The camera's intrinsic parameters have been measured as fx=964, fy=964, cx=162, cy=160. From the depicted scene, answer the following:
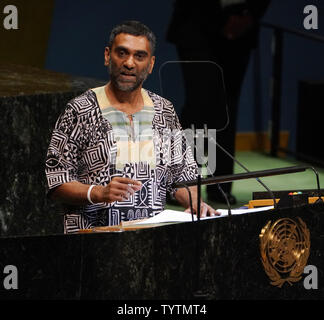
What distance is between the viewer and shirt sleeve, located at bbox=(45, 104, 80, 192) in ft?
8.84

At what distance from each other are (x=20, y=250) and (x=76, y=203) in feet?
0.92

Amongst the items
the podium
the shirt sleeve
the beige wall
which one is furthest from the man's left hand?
the beige wall

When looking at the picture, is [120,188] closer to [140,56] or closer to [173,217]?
[173,217]

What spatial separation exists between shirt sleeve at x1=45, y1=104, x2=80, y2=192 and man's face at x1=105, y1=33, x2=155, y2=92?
16cm

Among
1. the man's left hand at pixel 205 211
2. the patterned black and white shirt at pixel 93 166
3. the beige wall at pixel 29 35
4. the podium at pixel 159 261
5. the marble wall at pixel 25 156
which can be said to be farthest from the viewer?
the beige wall at pixel 29 35

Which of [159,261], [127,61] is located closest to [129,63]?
[127,61]

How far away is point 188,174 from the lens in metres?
2.89

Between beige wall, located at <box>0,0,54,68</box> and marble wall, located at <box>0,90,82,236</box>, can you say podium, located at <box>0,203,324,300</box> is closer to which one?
marble wall, located at <box>0,90,82,236</box>

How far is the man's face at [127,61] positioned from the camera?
2.74 m

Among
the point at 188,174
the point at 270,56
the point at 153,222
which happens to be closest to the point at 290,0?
the point at 270,56

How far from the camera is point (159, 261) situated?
2365 millimetres

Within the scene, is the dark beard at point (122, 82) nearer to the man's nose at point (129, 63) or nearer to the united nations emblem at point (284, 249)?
the man's nose at point (129, 63)

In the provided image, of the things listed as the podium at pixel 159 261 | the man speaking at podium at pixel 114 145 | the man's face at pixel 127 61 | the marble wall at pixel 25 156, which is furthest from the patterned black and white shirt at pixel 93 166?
the marble wall at pixel 25 156

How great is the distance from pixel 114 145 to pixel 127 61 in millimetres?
242
